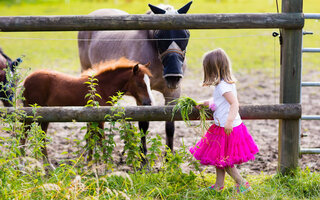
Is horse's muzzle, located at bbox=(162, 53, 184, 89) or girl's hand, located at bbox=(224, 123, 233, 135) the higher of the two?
horse's muzzle, located at bbox=(162, 53, 184, 89)

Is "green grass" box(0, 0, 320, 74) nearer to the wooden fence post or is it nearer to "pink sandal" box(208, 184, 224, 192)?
the wooden fence post

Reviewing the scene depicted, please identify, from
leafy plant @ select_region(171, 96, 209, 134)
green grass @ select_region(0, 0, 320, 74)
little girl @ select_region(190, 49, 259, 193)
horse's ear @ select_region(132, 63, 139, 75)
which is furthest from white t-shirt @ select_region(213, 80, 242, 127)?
green grass @ select_region(0, 0, 320, 74)

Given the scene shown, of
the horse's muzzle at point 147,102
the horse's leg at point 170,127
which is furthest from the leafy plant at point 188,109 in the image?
the horse's leg at point 170,127

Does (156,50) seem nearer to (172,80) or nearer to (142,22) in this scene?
(172,80)

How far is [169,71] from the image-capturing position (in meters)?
4.39

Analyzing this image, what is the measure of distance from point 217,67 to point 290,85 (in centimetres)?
80

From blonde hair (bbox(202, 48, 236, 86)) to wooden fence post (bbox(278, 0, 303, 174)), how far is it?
632mm

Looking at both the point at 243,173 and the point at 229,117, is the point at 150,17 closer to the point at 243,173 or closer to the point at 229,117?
the point at 229,117

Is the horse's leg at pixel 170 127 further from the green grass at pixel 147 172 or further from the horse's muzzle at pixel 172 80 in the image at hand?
the green grass at pixel 147 172

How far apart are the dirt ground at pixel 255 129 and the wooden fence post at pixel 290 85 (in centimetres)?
46

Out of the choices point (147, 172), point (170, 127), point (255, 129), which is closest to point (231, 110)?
point (147, 172)

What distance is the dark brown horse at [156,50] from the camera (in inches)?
175

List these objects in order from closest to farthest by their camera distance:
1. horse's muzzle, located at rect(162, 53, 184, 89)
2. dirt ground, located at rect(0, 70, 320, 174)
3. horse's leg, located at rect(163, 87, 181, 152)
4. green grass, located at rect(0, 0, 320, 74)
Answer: horse's muzzle, located at rect(162, 53, 184, 89), dirt ground, located at rect(0, 70, 320, 174), horse's leg, located at rect(163, 87, 181, 152), green grass, located at rect(0, 0, 320, 74)

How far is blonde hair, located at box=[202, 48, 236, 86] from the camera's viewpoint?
3521 millimetres
